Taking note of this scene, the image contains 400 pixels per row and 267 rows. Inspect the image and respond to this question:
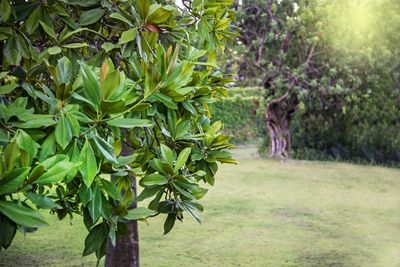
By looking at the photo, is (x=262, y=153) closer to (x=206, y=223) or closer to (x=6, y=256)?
(x=206, y=223)

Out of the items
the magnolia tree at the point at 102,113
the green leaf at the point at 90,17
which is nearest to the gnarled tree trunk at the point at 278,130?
the magnolia tree at the point at 102,113

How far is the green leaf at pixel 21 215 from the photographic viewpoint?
1.25m

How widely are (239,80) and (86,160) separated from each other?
17.3m

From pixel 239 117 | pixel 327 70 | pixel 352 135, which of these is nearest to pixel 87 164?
pixel 327 70

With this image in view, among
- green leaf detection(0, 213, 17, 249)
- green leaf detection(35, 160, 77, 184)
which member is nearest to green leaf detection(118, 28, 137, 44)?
green leaf detection(35, 160, 77, 184)

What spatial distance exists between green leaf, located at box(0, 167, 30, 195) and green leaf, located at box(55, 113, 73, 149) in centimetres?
22

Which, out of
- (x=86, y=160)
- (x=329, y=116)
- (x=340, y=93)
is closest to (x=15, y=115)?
(x=86, y=160)

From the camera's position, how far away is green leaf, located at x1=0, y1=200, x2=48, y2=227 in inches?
49.3

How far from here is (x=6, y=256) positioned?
6.43m

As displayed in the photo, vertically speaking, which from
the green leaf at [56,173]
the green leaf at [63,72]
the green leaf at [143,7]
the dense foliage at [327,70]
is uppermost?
the dense foliage at [327,70]

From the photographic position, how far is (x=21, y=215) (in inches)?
49.7

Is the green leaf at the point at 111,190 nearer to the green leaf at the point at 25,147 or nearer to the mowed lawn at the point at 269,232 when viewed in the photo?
the green leaf at the point at 25,147

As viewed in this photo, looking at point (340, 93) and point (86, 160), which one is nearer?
point (86, 160)

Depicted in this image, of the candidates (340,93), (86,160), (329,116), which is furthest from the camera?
(329,116)
